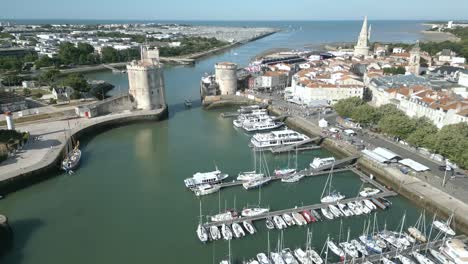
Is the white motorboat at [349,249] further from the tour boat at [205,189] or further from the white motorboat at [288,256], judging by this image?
the tour boat at [205,189]

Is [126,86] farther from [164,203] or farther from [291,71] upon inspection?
[164,203]

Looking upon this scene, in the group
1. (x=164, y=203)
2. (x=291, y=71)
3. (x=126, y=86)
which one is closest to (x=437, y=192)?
(x=164, y=203)

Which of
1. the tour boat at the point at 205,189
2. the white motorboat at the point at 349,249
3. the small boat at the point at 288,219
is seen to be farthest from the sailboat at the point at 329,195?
the tour boat at the point at 205,189

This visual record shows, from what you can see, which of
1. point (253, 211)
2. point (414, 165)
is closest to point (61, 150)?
point (253, 211)

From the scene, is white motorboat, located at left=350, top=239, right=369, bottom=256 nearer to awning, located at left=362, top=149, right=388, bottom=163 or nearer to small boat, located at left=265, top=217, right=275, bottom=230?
small boat, located at left=265, top=217, right=275, bottom=230

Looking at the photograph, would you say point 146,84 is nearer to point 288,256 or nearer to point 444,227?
→ point 288,256

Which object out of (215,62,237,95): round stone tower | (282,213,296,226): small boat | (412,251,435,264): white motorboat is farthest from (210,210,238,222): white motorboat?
(215,62,237,95): round stone tower
